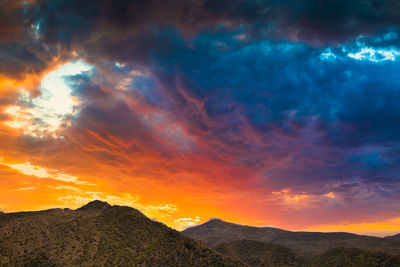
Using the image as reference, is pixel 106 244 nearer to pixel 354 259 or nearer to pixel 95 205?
pixel 95 205

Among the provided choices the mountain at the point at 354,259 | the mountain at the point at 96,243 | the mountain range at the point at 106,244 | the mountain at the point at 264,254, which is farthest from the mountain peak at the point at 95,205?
the mountain at the point at 354,259

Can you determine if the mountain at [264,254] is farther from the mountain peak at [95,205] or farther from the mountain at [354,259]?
the mountain peak at [95,205]

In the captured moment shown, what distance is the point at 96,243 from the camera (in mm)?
106438

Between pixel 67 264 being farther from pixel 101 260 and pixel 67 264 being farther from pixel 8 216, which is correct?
pixel 8 216

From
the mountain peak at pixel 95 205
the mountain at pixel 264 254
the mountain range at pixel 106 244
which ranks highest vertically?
the mountain peak at pixel 95 205

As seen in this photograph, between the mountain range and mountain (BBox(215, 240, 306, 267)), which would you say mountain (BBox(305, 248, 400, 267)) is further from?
mountain (BBox(215, 240, 306, 267))

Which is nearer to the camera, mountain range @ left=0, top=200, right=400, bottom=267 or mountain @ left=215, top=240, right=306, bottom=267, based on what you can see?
mountain range @ left=0, top=200, right=400, bottom=267

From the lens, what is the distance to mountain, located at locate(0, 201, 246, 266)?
93.2 m

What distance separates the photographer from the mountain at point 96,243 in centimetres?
9319

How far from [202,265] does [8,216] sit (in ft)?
324

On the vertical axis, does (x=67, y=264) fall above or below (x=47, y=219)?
below

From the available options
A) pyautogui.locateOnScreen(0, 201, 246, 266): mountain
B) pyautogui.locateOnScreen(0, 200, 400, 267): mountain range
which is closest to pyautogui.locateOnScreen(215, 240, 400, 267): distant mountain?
pyautogui.locateOnScreen(0, 200, 400, 267): mountain range

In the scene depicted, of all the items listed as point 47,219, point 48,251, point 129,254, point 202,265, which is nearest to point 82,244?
point 48,251

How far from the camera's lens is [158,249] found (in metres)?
106
